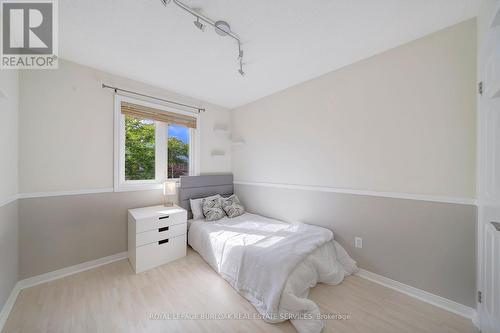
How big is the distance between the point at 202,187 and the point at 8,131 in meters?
2.26

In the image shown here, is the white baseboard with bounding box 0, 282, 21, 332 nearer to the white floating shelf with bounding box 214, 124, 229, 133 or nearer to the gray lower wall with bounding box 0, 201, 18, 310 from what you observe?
the gray lower wall with bounding box 0, 201, 18, 310

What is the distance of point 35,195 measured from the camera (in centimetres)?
197

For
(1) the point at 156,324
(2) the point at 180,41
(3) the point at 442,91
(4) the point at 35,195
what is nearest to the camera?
(1) the point at 156,324

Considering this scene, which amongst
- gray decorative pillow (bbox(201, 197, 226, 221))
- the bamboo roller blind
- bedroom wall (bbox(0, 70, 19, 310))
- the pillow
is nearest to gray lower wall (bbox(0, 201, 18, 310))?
bedroom wall (bbox(0, 70, 19, 310))

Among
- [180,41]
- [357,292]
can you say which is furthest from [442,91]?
[180,41]

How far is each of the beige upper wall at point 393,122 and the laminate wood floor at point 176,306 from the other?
108 centimetres

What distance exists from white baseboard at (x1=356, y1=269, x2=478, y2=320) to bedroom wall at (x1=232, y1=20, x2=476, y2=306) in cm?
5

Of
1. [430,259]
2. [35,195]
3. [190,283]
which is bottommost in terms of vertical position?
[190,283]

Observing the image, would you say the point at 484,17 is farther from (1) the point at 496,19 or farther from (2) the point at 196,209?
(2) the point at 196,209

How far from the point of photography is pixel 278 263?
164cm

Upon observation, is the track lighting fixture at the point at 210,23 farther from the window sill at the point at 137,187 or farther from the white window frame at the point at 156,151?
the window sill at the point at 137,187

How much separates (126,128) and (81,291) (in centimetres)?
204

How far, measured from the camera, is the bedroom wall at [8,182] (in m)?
1.52

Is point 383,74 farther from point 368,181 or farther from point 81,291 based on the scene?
point 81,291
